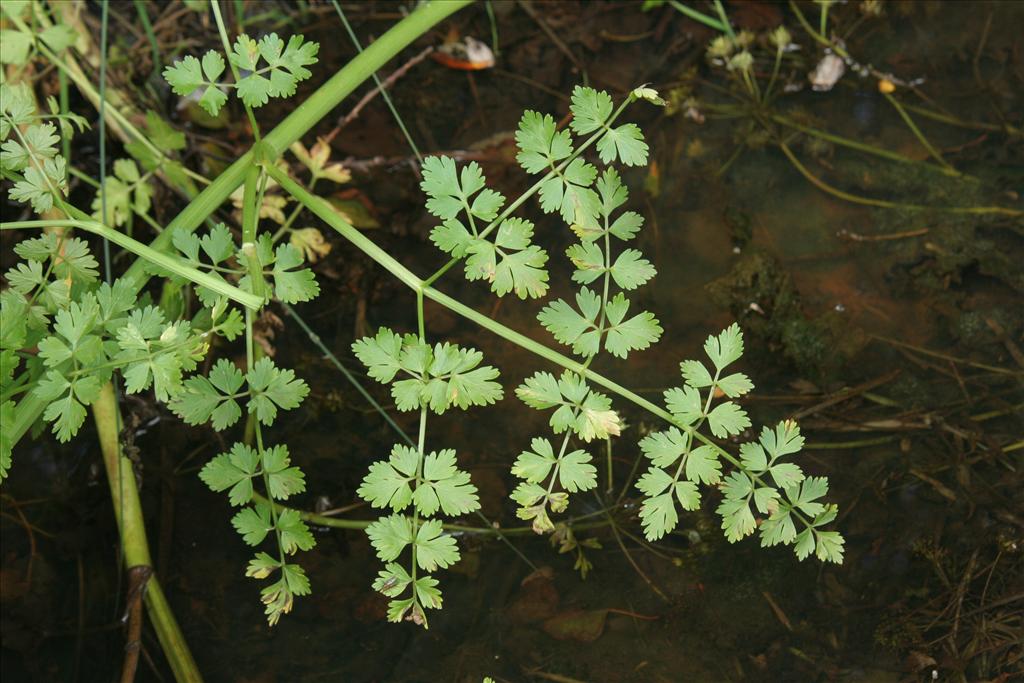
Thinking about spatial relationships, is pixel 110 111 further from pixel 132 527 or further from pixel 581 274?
pixel 581 274

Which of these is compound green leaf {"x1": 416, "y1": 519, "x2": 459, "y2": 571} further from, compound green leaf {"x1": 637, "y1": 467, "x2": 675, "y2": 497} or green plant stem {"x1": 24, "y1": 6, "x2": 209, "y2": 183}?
green plant stem {"x1": 24, "y1": 6, "x2": 209, "y2": 183}

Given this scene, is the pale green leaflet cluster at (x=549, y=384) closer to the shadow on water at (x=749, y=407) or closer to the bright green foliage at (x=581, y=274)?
the bright green foliage at (x=581, y=274)

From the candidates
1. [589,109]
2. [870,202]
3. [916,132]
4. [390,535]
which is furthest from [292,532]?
[916,132]

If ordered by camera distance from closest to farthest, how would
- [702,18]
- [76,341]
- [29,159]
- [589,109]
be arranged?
[76,341] → [589,109] → [29,159] → [702,18]

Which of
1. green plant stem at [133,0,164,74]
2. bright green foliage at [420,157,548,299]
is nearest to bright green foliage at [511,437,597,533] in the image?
bright green foliage at [420,157,548,299]

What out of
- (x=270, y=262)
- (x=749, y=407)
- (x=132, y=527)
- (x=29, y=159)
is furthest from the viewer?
(x=749, y=407)
